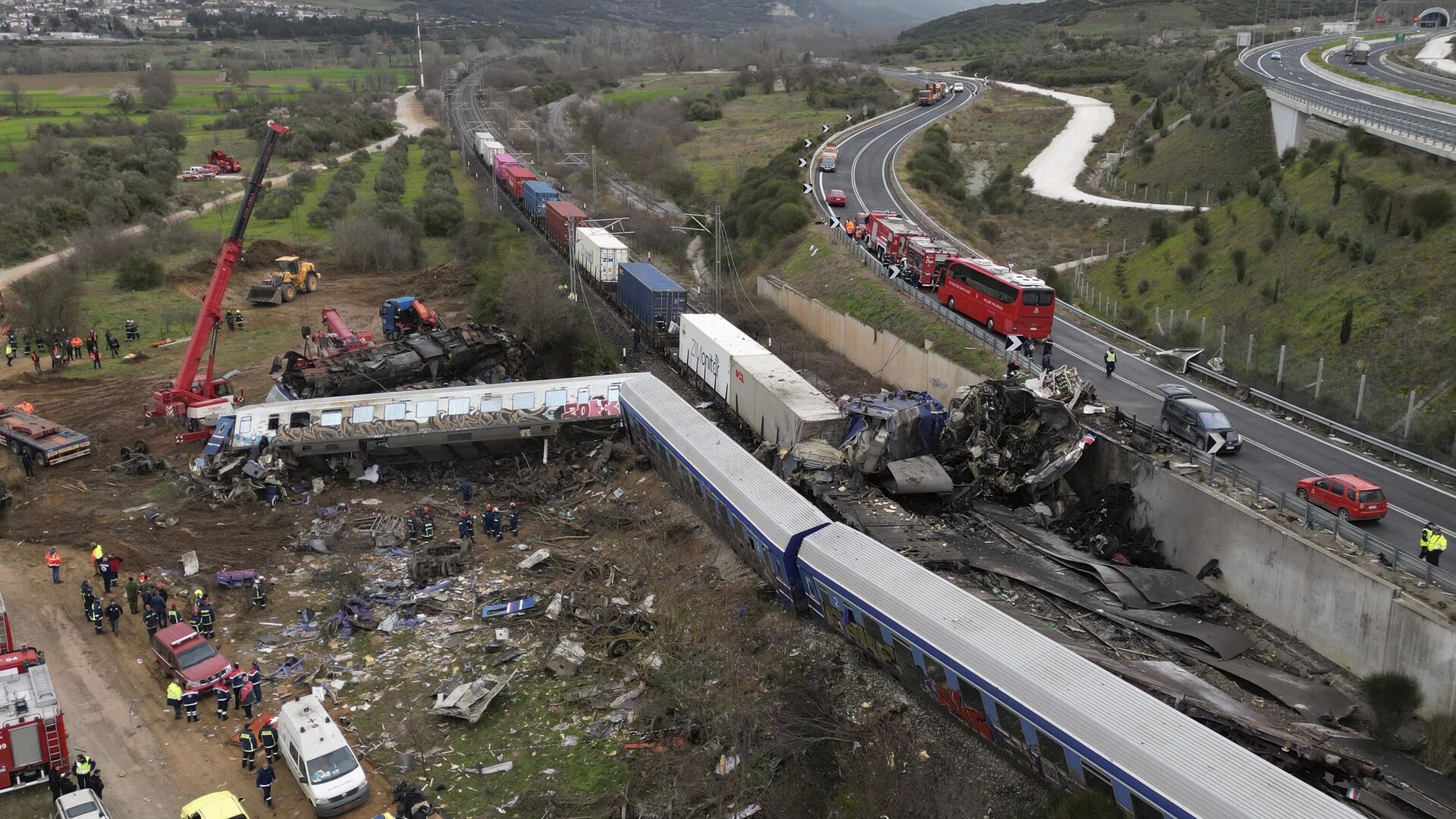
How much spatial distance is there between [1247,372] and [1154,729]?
2157 cm

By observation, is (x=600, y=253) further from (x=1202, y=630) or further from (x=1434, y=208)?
(x=1202, y=630)

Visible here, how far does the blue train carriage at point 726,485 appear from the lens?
2269cm

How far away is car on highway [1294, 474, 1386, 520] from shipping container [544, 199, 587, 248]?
35704 mm

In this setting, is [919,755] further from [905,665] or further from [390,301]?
[390,301]

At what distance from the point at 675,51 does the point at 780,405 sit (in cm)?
15129

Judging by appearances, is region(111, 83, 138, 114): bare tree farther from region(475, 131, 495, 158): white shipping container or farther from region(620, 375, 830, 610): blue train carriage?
region(620, 375, 830, 610): blue train carriage

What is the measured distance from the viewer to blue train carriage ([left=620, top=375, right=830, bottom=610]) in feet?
74.4

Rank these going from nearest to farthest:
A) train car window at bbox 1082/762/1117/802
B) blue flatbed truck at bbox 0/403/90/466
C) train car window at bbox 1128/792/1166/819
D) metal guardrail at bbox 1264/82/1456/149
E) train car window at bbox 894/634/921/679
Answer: train car window at bbox 1128/792/1166/819 < train car window at bbox 1082/762/1117/802 < train car window at bbox 894/634/921/679 < blue flatbed truck at bbox 0/403/90/466 < metal guardrail at bbox 1264/82/1456/149

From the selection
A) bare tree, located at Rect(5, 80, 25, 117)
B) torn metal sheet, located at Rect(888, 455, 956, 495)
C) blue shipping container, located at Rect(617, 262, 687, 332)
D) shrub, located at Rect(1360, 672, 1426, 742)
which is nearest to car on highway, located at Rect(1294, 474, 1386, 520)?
shrub, located at Rect(1360, 672, 1426, 742)

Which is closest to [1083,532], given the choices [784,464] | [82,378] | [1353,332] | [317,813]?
[784,464]

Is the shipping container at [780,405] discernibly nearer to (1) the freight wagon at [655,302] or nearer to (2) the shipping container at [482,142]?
(1) the freight wagon at [655,302]

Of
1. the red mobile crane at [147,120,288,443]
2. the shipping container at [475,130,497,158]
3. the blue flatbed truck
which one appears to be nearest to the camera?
the blue flatbed truck

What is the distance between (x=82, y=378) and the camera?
140ft

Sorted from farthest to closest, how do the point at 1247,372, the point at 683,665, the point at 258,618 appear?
the point at 1247,372 < the point at 258,618 < the point at 683,665
